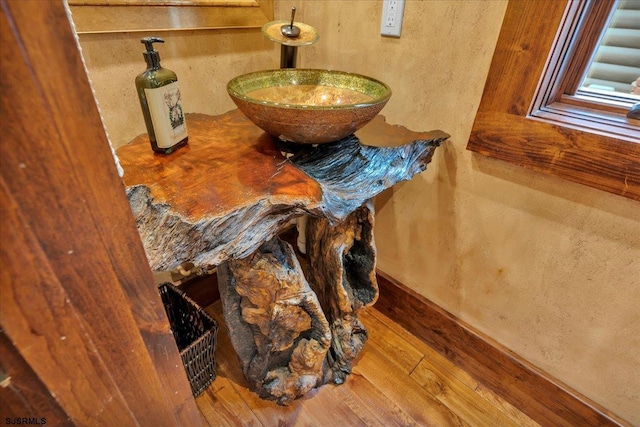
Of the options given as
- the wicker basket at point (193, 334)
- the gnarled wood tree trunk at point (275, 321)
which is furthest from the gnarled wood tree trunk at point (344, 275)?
the wicker basket at point (193, 334)

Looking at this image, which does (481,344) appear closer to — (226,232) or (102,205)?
(226,232)

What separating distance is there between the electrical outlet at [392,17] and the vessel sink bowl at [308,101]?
0.22 metres

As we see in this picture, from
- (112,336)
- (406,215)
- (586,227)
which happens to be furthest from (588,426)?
(112,336)

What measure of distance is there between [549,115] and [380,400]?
1.03 m

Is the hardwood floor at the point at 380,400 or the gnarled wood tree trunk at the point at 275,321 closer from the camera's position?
the gnarled wood tree trunk at the point at 275,321

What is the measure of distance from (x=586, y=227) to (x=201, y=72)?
4.07 ft

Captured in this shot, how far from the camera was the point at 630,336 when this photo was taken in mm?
905

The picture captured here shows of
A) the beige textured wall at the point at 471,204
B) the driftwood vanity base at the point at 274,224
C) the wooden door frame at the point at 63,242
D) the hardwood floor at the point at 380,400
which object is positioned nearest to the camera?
the wooden door frame at the point at 63,242

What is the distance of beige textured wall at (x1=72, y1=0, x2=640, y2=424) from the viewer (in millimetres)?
897

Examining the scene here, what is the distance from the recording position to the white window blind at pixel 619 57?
82 centimetres

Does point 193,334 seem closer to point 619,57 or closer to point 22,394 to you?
point 22,394

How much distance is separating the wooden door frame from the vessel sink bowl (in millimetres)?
446

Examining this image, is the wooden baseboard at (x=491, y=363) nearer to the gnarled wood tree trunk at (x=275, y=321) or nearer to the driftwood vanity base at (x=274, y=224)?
the driftwood vanity base at (x=274, y=224)

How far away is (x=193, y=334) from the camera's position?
48.0 inches
